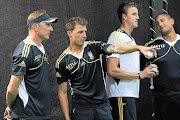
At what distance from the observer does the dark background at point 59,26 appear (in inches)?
132

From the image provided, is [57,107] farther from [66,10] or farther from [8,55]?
[66,10]

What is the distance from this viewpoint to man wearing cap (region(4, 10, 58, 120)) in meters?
2.63

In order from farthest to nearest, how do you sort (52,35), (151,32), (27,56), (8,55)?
(151,32), (52,35), (8,55), (27,56)

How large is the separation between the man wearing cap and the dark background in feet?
2.11

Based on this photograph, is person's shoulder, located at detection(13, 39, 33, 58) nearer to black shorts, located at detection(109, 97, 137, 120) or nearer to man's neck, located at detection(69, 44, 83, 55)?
man's neck, located at detection(69, 44, 83, 55)

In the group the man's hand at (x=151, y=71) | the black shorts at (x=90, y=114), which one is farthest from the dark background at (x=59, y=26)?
the man's hand at (x=151, y=71)

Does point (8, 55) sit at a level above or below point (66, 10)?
below

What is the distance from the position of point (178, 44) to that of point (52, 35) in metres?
1.53

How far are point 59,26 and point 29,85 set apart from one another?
117cm

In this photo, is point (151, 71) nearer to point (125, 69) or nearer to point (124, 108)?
point (125, 69)

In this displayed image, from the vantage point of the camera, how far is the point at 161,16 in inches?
150

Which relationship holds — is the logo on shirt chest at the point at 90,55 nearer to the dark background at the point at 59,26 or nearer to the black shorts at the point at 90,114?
the black shorts at the point at 90,114

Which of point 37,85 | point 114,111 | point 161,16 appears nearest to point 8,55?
point 37,85

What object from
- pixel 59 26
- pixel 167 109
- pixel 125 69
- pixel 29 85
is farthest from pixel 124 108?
pixel 59 26
